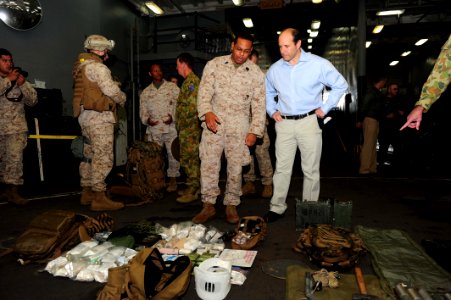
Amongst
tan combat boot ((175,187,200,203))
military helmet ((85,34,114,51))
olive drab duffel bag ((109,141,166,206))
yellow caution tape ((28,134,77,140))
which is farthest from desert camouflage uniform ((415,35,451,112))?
A: yellow caution tape ((28,134,77,140))

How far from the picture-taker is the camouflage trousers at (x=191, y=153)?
4.64m

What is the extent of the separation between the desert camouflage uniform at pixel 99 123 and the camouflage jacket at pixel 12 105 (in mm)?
989

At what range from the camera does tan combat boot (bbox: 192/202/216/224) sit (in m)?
3.49

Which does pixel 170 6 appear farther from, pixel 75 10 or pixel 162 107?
pixel 162 107

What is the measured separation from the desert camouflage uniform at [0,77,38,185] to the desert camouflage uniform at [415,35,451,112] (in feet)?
15.7

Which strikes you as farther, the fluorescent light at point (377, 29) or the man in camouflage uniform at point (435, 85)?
the fluorescent light at point (377, 29)

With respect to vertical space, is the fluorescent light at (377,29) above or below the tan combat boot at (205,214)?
above

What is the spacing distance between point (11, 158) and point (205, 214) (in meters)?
2.91

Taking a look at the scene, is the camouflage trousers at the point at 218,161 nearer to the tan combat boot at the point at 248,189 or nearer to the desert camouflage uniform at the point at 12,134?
the tan combat boot at the point at 248,189

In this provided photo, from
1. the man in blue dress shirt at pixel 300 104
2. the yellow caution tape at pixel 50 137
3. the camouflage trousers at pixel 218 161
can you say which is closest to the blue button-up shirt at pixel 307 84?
the man in blue dress shirt at pixel 300 104

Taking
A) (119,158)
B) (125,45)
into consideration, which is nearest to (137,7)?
(125,45)

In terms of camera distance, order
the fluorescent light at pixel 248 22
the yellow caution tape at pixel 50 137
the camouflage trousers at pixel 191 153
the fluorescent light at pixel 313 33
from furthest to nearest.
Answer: the fluorescent light at pixel 313 33, the fluorescent light at pixel 248 22, the yellow caution tape at pixel 50 137, the camouflage trousers at pixel 191 153

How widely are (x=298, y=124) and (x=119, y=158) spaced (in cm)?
593

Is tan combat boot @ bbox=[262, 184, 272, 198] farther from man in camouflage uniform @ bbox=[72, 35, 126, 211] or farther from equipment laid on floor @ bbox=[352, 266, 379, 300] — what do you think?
equipment laid on floor @ bbox=[352, 266, 379, 300]
